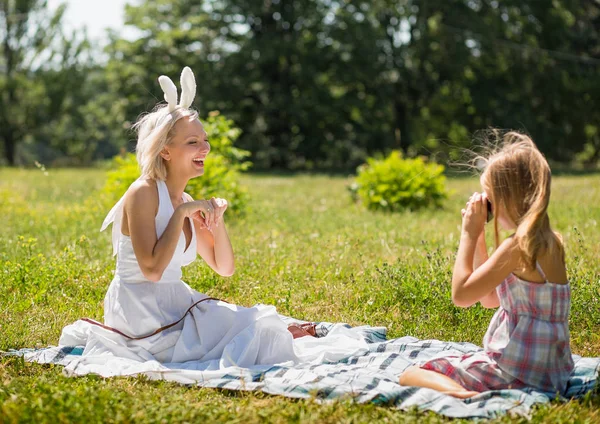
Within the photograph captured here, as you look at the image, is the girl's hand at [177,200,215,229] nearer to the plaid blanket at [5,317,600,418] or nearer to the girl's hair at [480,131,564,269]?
the plaid blanket at [5,317,600,418]

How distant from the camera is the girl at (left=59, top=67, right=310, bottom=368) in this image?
3781mm

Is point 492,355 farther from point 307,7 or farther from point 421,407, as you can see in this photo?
point 307,7

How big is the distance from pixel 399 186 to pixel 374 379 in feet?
22.7

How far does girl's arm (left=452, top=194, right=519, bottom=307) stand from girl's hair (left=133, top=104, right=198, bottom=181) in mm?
1605

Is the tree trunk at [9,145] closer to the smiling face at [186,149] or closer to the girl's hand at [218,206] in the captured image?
the smiling face at [186,149]

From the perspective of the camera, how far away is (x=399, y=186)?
10164 millimetres

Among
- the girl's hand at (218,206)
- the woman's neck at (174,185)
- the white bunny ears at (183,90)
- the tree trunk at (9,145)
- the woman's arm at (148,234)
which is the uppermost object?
the white bunny ears at (183,90)

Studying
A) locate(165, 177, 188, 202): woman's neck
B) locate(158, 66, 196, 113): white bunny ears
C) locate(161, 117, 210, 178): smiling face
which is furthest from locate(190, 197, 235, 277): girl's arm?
locate(158, 66, 196, 113): white bunny ears

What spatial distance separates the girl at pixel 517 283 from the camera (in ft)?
10.1

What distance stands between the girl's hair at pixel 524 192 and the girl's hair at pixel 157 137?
5.45ft

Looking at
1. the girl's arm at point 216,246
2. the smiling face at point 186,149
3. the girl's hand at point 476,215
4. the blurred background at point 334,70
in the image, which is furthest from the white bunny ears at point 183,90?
the blurred background at point 334,70

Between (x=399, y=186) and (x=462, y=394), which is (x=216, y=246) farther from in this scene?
(x=399, y=186)

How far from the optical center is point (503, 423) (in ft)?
9.49

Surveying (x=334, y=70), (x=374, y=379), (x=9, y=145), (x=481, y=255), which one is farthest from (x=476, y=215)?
(x=9, y=145)
